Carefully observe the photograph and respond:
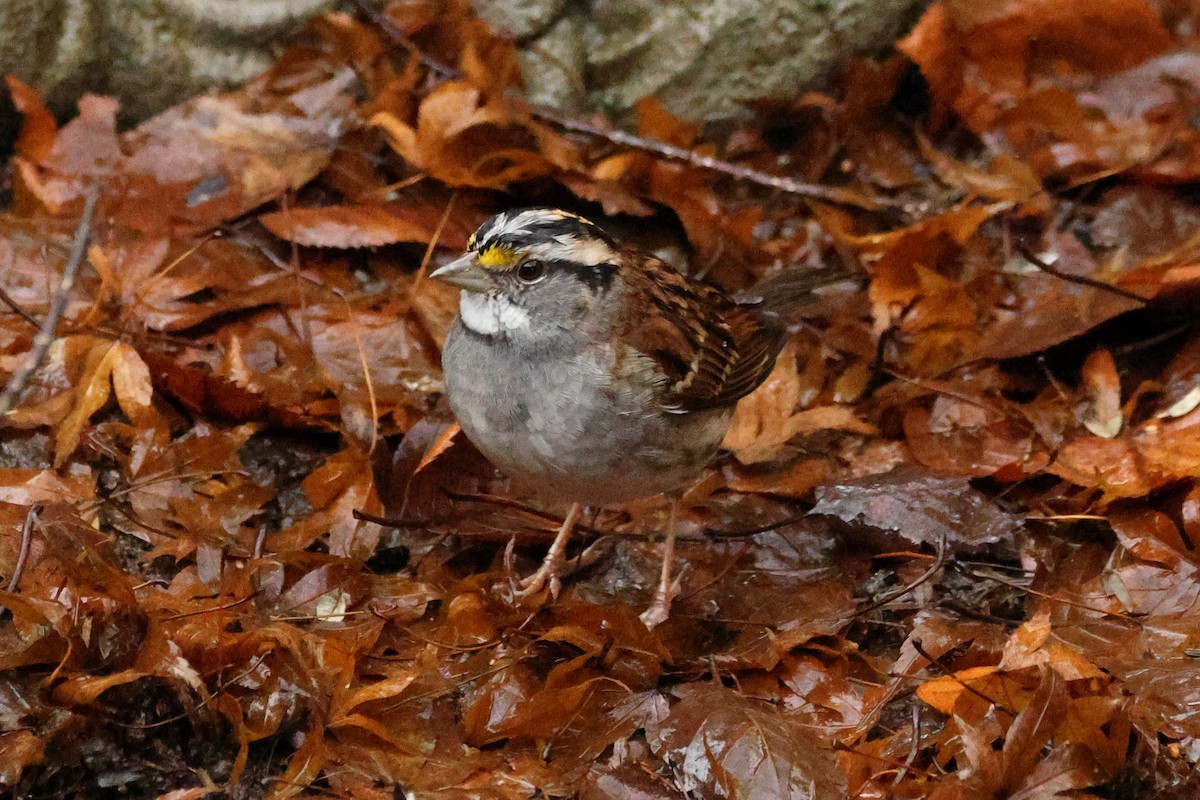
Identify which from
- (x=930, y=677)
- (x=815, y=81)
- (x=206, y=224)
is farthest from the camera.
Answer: (x=815, y=81)

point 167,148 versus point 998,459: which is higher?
point 167,148

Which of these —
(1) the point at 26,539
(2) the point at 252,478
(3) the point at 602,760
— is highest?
(1) the point at 26,539

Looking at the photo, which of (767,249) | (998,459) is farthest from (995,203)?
(998,459)

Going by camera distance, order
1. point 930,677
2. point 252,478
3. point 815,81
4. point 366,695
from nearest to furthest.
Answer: point 366,695 → point 930,677 → point 252,478 → point 815,81

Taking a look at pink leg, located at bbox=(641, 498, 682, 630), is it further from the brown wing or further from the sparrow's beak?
the sparrow's beak

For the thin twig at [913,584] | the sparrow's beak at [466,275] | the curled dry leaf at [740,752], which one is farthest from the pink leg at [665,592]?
the sparrow's beak at [466,275]

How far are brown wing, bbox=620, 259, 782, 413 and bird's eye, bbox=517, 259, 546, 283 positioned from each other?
11.4 inches

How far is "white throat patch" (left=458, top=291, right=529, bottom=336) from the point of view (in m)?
2.92

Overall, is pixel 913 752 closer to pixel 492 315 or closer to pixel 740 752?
pixel 740 752

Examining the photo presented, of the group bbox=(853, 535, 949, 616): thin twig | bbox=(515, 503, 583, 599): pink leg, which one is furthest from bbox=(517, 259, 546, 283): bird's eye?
bbox=(853, 535, 949, 616): thin twig

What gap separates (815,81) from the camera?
15.9 ft

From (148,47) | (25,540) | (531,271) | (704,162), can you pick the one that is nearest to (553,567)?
(531,271)

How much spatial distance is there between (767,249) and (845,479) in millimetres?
1322

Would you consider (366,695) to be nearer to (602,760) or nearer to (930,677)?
(602,760)
